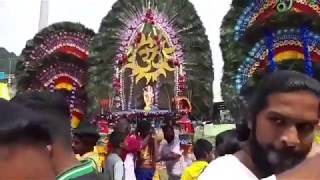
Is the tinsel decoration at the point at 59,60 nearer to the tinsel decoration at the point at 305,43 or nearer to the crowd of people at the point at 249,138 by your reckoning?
the tinsel decoration at the point at 305,43

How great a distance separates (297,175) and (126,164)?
6303 mm

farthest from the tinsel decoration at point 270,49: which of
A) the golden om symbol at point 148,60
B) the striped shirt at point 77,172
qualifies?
the golden om symbol at point 148,60

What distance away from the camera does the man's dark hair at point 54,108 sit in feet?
8.02

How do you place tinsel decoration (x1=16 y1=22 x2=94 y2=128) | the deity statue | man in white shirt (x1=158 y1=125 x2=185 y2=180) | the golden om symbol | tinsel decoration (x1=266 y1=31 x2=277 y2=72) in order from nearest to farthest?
tinsel decoration (x1=266 y1=31 x2=277 y2=72) < man in white shirt (x1=158 y1=125 x2=185 y2=180) < the deity statue < tinsel decoration (x1=16 y1=22 x2=94 y2=128) < the golden om symbol

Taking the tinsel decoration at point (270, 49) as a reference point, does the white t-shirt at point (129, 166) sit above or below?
below

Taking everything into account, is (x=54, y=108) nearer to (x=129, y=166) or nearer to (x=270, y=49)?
(x=129, y=166)

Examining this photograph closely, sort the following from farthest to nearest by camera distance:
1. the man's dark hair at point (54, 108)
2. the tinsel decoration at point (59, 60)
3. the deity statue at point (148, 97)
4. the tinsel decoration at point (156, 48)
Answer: the tinsel decoration at point (59, 60), the deity statue at point (148, 97), the tinsel decoration at point (156, 48), the man's dark hair at point (54, 108)

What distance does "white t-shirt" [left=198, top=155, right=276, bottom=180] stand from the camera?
2146mm

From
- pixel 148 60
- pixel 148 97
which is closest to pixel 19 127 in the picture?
pixel 148 97

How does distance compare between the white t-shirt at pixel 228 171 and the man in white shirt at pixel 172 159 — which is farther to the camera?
the man in white shirt at pixel 172 159

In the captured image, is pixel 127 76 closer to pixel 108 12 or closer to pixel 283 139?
pixel 108 12

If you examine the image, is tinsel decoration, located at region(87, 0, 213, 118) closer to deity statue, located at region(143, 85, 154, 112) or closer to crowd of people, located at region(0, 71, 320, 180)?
deity statue, located at region(143, 85, 154, 112)

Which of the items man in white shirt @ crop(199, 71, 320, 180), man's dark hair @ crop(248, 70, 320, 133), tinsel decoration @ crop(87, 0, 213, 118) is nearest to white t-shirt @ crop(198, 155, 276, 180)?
man in white shirt @ crop(199, 71, 320, 180)

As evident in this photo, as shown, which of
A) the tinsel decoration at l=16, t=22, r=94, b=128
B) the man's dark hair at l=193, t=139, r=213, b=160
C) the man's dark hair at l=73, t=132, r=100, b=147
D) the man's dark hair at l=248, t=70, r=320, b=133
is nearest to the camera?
the man's dark hair at l=248, t=70, r=320, b=133
